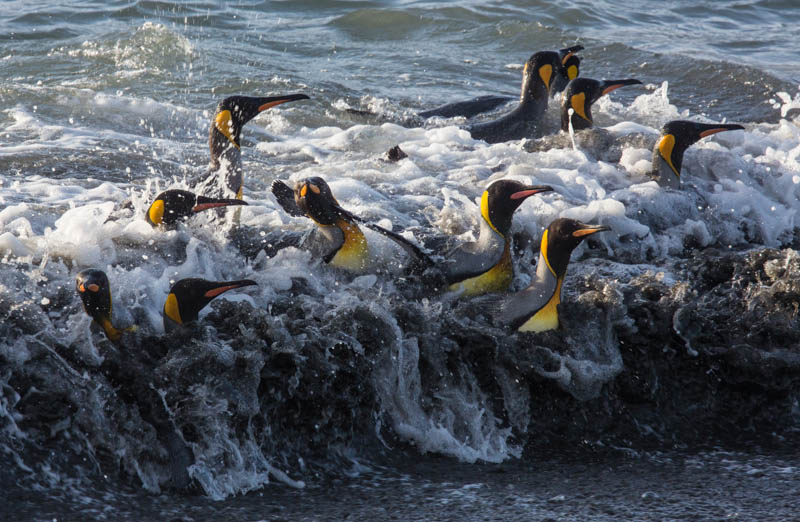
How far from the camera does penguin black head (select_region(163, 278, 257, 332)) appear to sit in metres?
4.06

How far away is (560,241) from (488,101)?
561cm

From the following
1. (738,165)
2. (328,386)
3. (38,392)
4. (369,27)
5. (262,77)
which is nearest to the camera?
(38,392)

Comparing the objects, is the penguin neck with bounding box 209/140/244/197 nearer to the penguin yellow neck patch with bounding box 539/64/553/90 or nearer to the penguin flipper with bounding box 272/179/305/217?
the penguin flipper with bounding box 272/179/305/217

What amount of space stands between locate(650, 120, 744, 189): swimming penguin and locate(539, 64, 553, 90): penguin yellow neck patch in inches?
99.4

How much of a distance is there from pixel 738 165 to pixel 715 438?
12.1 ft

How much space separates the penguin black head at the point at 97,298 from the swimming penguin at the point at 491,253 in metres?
1.78

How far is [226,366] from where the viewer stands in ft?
12.9

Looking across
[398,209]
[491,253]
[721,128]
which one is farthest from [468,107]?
[491,253]

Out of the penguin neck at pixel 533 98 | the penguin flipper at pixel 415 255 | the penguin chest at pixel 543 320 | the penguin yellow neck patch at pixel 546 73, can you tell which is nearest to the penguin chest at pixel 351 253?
the penguin flipper at pixel 415 255

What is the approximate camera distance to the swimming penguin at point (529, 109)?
8516 mm

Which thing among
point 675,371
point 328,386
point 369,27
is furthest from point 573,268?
point 369,27

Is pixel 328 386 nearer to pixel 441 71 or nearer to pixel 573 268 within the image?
pixel 573 268

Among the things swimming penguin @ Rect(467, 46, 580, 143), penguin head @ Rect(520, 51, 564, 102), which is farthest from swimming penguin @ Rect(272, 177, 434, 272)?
penguin head @ Rect(520, 51, 564, 102)

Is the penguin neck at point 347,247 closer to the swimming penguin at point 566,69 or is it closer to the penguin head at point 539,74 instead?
the penguin head at point 539,74
